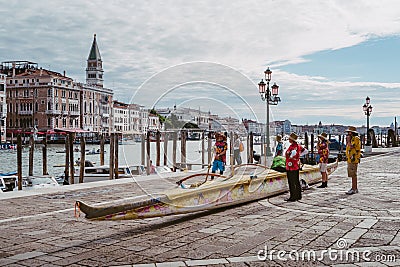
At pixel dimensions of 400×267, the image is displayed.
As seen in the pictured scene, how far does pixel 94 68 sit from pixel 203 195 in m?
122

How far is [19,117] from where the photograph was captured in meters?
98.6

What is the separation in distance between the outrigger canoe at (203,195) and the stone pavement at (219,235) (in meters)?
0.20

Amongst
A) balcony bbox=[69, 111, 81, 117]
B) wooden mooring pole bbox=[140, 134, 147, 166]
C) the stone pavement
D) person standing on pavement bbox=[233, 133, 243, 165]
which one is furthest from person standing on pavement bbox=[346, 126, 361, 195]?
balcony bbox=[69, 111, 81, 117]

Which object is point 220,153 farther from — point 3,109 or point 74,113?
point 74,113

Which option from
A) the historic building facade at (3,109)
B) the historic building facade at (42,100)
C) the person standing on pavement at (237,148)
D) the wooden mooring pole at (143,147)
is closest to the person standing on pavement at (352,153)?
the person standing on pavement at (237,148)

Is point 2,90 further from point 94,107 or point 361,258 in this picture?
point 361,258

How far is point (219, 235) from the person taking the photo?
24.1 ft

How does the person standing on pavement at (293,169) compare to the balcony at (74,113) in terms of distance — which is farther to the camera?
the balcony at (74,113)

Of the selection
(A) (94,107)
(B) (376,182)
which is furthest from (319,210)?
(A) (94,107)

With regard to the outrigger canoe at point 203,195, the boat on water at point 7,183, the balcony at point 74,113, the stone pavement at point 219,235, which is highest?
the balcony at point 74,113

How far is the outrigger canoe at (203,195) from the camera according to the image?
24.6 feet

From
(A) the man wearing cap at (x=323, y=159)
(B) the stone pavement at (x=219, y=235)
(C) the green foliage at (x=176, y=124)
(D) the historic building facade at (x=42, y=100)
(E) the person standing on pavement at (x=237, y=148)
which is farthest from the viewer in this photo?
(D) the historic building facade at (x=42, y=100)

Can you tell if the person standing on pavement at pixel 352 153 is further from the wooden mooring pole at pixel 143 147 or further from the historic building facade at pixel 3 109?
the historic building facade at pixel 3 109

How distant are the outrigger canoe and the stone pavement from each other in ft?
0.66
